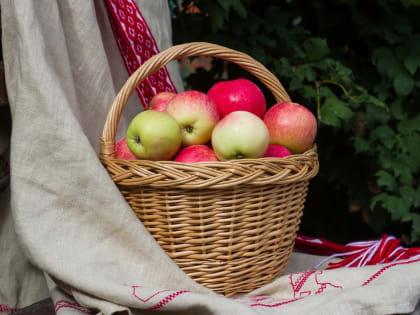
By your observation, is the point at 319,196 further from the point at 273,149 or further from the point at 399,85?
the point at 273,149

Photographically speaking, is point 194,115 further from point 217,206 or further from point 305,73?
point 305,73

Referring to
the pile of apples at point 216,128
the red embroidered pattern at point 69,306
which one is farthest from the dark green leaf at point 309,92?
the red embroidered pattern at point 69,306

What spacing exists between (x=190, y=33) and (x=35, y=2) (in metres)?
0.74

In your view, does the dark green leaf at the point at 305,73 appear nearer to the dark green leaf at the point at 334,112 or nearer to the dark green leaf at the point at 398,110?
the dark green leaf at the point at 334,112

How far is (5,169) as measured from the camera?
3.37ft

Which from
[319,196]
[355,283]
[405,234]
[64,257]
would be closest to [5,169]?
[64,257]

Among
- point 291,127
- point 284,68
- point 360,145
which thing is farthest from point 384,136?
point 291,127

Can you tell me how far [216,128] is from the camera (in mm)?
924

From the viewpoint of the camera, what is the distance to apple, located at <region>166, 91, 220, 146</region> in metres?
0.95

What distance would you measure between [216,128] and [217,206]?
18 cm

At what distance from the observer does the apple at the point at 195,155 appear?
0.90m

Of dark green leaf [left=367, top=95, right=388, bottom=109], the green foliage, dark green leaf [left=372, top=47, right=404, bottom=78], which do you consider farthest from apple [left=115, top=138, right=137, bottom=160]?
dark green leaf [left=372, top=47, right=404, bottom=78]

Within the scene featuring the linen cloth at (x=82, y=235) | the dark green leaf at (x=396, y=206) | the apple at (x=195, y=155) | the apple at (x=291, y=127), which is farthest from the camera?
the dark green leaf at (x=396, y=206)

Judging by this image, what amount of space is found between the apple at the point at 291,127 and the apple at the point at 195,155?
0.18m
